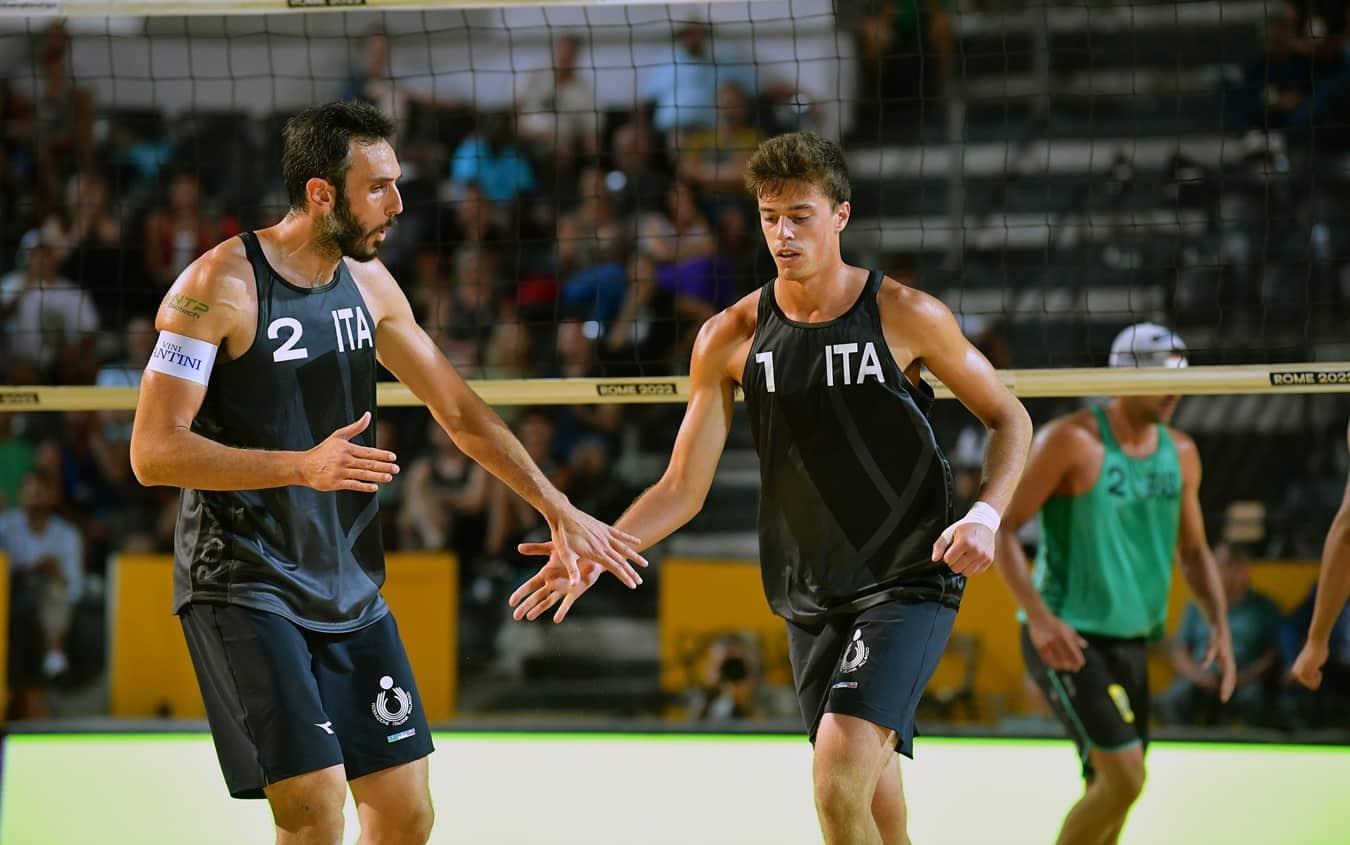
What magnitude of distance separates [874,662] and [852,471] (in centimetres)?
60

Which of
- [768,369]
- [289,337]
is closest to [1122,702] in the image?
[768,369]

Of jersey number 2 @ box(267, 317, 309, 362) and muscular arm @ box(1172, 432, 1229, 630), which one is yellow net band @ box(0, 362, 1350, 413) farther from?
jersey number 2 @ box(267, 317, 309, 362)

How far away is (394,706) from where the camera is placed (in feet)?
15.3

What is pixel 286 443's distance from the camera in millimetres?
4590

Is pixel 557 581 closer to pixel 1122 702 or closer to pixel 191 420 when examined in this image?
pixel 191 420

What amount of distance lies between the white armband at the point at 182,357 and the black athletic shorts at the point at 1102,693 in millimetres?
3531

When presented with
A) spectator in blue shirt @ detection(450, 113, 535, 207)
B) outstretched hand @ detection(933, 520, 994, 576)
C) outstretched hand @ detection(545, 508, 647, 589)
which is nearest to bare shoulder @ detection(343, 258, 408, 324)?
outstretched hand @ detection(545, 508, 647, 589)

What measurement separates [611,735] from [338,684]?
9.24 feet

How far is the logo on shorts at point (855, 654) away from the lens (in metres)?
4.70

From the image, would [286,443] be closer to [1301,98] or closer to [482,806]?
[482,806]

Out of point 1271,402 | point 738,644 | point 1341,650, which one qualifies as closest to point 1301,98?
point 1271,402

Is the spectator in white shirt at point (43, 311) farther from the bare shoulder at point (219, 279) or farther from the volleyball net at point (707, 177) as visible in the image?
the bare shoulder at point (219, 279)

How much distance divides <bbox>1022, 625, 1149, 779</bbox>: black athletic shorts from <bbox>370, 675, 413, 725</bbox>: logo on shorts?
280cm

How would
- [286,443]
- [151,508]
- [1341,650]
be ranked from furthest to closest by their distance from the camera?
[151,508]
[1341,650]
[286,443]
